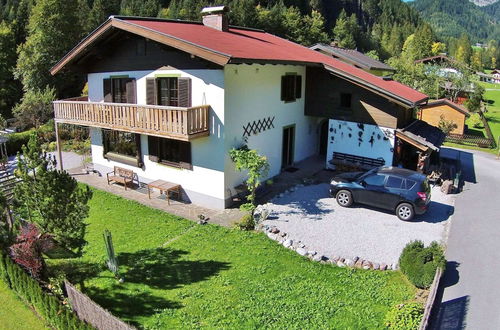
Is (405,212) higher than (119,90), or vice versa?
(119,90)

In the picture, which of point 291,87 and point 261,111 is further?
point 291,87

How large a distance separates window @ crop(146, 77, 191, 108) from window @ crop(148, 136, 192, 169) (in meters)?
1.63

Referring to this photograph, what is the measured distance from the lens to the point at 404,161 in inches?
811

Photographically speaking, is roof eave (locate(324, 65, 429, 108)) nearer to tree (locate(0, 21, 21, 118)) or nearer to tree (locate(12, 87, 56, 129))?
tree (locate(12, 87, 56, 129))

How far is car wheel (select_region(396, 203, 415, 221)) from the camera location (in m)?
14.7

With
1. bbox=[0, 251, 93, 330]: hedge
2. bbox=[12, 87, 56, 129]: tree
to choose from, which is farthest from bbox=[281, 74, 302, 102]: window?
bbox=[12, 87, 56, 129]: tree

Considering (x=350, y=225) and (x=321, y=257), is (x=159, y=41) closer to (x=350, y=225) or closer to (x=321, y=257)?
(x=321, y=257)

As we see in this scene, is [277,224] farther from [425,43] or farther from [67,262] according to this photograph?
[425,43]

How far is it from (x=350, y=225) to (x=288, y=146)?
7.19 meters

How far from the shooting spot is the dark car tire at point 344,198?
1593 centimetres

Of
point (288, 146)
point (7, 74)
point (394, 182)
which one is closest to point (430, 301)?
point (394, 182)

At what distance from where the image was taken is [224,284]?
35.0 feet

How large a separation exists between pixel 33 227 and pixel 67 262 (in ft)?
7.20

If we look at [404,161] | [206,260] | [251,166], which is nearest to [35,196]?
[206,260]
